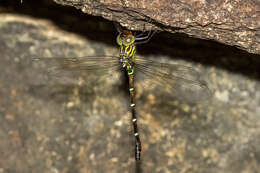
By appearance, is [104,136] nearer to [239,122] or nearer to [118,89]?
[118,89]

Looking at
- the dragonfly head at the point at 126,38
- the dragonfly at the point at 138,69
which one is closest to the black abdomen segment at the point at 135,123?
the dragonfly at the point at 138,69

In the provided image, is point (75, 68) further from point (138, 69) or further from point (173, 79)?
point (173, 79)

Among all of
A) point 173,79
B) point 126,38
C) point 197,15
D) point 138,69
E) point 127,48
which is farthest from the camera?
point 138,69

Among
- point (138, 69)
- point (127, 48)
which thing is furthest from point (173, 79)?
point (127, 48)

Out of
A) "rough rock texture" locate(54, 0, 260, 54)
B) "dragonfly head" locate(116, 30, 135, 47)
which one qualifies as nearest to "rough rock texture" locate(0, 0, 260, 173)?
"dragonfly head" locate(116, 30, 135, 47)

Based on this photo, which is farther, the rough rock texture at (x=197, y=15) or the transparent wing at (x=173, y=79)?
the transparent wing at (x=173, y=79)

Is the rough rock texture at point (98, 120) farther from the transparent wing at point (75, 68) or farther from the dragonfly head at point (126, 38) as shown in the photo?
the dragonfly head at point (126, 38)

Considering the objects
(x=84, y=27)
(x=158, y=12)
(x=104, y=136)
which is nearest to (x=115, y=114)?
(x=104, y=136)
